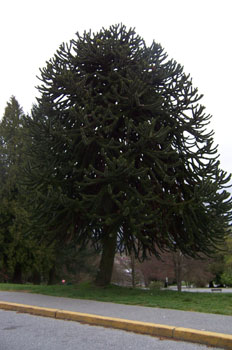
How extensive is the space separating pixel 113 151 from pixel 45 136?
92.8 inches

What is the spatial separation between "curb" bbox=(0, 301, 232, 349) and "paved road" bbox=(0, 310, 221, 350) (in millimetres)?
158

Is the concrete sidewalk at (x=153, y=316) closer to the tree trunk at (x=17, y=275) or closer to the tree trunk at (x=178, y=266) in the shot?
the tree trunk at (x=17, y=275)

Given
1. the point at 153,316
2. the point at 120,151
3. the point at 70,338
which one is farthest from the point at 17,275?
the point at 70,338

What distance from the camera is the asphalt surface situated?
6021mm

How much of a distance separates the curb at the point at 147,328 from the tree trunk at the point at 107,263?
194 inches

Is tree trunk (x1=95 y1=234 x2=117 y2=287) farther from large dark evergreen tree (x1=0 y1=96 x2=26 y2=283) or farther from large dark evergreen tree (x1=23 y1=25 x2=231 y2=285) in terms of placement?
large dark evergreen tree (x1=0 y1=96 x2=26 y2=283)

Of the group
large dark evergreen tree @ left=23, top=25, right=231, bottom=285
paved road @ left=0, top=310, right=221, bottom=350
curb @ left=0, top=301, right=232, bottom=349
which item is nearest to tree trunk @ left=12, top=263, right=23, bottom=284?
large dark evergreen tree @ left=23, top=25, right=231, bottom=285

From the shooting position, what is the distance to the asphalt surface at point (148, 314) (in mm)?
6021

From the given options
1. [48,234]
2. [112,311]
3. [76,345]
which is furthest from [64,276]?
[76,345]

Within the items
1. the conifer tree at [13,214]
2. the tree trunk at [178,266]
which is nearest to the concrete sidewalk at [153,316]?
the conifer tree at [13,214]

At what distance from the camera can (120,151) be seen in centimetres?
1147

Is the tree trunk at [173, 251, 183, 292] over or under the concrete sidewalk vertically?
over

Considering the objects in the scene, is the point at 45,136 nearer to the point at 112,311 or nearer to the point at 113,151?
the point at 113,151

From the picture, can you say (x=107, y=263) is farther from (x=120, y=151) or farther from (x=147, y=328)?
(x=147, y=328)
